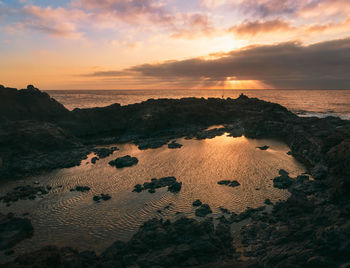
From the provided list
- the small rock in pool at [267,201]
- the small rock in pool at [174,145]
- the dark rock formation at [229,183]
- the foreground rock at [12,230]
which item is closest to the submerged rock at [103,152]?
the small rock in pool at [174,145]

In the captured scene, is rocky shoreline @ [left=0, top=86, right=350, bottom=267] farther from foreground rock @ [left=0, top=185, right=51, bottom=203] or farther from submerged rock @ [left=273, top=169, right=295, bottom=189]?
foreground rock @ [left=0, top=185, right=51, bottom=203]

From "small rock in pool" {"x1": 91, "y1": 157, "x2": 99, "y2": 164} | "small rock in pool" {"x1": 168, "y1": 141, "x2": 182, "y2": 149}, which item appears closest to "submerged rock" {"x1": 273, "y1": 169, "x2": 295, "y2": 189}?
"small rock in pool" {"x1": 168, "y1": 141, "x2": 182, "y2": 149}

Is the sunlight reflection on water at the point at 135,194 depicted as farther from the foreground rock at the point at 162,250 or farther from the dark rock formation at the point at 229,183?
the foreground rock at the point at 162,250

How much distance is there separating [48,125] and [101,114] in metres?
26.1

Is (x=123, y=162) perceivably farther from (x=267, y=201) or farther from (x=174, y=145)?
(x=267, y=201)

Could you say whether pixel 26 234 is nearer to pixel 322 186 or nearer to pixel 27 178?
pixel 27 178

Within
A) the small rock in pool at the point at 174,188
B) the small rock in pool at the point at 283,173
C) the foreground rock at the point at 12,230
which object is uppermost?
the small rock in pool at the point at 283,173

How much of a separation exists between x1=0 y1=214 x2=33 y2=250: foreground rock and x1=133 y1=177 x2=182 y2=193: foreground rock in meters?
14.6

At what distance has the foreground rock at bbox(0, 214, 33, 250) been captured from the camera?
23.2m

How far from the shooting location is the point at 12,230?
24688 millimetres

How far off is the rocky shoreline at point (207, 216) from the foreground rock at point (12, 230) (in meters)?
7.53

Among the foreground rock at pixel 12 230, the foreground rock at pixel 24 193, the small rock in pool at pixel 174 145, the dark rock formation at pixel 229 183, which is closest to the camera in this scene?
the foreground rock at pixel 12 230

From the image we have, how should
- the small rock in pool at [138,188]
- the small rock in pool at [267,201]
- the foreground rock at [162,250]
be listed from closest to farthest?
1. the foreground rock at [162,250]
2. the small rock in pool at [267,201]
3. the small rock in pool at [138,188]

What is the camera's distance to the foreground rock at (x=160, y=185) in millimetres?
35000
